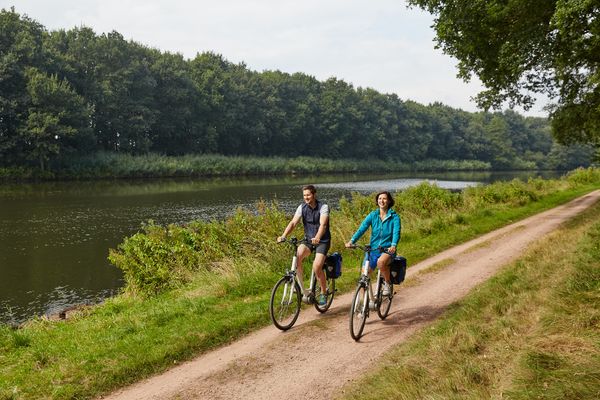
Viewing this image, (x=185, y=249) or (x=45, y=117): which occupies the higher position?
(x=45, y=117)

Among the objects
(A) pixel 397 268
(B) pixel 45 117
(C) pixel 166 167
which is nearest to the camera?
(A) pixel 397 268

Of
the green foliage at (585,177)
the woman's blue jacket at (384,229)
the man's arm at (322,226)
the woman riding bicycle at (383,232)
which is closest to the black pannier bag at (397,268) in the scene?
the woman riding bicycle at (383,232)

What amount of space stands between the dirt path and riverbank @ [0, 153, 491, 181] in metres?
58.8

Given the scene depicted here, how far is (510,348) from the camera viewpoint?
6535 millimetres

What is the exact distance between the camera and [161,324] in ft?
31.1

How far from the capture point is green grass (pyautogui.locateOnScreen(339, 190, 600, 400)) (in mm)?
5145

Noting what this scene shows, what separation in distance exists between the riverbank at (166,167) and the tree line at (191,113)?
2.57m

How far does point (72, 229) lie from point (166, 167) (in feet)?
148

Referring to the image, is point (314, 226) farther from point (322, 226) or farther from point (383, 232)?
point (383, 232)

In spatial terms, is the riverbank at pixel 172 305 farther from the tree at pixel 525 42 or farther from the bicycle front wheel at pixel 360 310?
the tree at pixel 525 42

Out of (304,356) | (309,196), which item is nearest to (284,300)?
(304,356)

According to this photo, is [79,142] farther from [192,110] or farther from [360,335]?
[360,335]

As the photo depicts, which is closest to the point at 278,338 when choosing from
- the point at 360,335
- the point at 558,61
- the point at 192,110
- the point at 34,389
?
the point at 360,335

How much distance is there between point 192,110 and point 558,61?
80357mm
